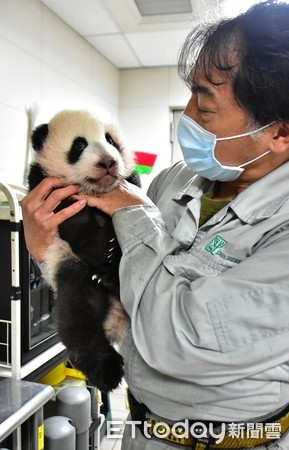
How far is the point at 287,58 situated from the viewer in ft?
2.49

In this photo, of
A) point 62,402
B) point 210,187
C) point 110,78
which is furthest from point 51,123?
point 110,78

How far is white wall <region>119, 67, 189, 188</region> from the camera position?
3760 millimetres

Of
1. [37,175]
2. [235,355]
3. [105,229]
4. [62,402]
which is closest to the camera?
[235,355]

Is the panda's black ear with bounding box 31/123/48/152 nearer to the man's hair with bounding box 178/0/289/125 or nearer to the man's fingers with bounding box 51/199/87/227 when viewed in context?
the man's fingers with bounding box 51/199/87/227

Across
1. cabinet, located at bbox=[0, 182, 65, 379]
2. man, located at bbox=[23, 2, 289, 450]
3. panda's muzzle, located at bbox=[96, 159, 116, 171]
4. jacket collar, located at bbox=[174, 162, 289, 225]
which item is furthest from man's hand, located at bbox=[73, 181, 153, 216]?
cabinet, located at bbox=[0, 182, 65, 379]

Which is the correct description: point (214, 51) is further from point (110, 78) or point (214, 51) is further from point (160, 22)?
point (110, 78)

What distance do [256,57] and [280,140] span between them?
183 mm

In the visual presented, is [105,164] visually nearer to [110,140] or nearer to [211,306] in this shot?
[110,140]

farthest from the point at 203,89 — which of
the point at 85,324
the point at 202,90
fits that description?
the point at 85,324

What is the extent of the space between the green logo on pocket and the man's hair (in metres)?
0.27

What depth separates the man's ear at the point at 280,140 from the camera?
2.77 feet

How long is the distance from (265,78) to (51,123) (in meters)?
0.67

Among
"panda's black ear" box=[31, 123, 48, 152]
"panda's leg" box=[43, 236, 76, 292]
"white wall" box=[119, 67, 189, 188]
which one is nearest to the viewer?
"panda's leg" box=[43, 236, 76, 292]

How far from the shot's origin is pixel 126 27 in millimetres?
2863
